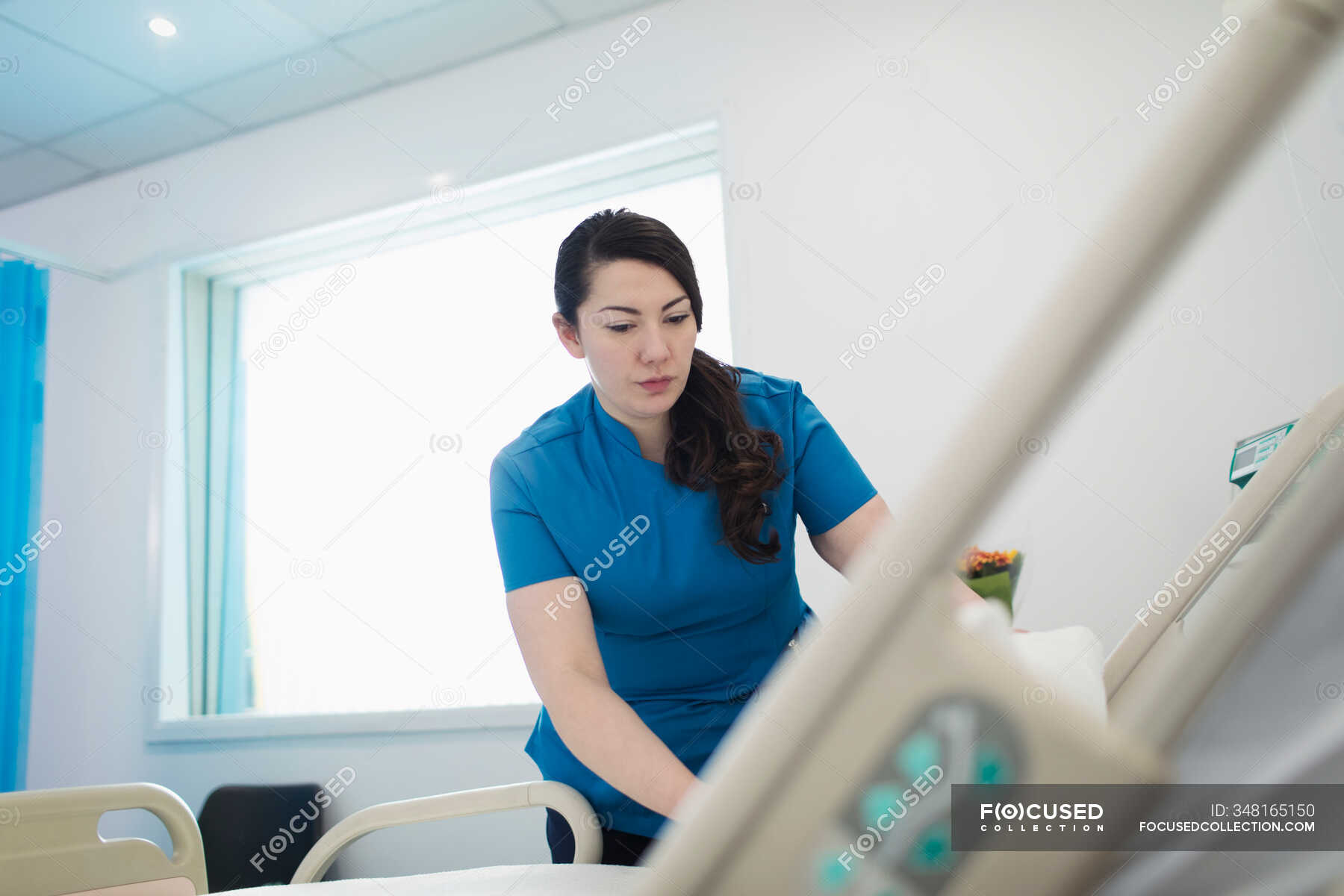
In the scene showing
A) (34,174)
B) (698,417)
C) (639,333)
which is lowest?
(698,417)

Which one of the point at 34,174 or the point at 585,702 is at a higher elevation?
the point at 34,174

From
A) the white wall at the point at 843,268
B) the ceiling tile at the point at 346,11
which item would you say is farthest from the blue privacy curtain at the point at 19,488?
the ceiling tile at the point at 346,11

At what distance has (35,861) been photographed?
117 cm

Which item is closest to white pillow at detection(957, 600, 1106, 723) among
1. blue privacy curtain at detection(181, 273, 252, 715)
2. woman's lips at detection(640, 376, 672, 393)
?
woman's lips at detection(640, 376, 672, 393)

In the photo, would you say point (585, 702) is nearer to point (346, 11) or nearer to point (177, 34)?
point (346, 11)

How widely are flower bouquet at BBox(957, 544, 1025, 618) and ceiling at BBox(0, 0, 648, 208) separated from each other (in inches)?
79.1

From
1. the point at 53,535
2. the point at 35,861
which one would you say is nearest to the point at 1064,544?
the point at 35,861

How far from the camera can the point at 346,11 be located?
2.68m

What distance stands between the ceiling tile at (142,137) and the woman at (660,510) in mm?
2540

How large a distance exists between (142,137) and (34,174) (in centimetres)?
58

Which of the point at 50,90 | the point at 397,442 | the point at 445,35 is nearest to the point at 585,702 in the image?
the point at 397,442

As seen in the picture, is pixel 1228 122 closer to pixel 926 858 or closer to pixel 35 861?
pixel 926 858

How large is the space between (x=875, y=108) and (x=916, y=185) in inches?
10.0

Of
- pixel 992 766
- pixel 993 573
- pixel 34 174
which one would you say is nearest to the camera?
pixel 992 766
